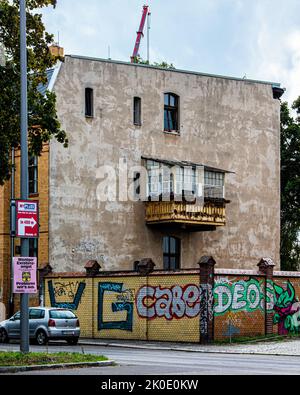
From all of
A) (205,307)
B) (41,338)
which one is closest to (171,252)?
(205,307)

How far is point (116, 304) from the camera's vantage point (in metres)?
40.0

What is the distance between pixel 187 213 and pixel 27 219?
24.0 meters

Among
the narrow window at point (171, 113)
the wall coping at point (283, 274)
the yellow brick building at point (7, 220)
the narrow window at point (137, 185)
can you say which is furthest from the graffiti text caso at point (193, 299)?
the narrow window at point (171, 113)

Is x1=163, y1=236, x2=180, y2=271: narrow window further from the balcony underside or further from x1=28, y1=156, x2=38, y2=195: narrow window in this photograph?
x1=28, y1=156, x2=38, y2=195: narrow window

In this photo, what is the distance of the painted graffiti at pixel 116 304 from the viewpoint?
39.5 metres

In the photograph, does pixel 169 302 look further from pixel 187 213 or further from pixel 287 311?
pixel 187 213

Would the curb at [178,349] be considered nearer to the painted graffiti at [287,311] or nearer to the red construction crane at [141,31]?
the painted graffiti at [287,311]

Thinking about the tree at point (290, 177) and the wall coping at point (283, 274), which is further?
the tree at point (290, 177)

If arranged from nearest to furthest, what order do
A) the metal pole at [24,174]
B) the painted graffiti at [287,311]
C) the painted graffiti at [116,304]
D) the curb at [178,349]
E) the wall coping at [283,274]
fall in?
1. the metal pole at [24,174]
2. the curb at [178,349]
3. the painted graffiti at [287,311]
4. the wall coping at [283,274]
5. the painted graffiti at [116,304]

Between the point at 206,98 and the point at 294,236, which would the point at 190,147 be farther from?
the point at 294,236

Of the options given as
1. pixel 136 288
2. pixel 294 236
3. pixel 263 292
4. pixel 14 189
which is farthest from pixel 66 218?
pixel 294 236

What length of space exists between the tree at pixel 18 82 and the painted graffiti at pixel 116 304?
12257 mm

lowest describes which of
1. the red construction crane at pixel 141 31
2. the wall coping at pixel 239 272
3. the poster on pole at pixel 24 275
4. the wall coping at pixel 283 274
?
the wall coping at pixel 283 274

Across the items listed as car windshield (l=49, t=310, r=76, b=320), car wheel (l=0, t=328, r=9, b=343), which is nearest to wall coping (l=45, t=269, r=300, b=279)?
car windshield (l=49, t=310, r=76, b=320)
